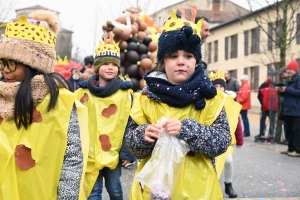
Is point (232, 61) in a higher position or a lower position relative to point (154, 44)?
higher

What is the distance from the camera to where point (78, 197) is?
2.48m

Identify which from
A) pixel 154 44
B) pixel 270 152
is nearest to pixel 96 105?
pixel 154 44

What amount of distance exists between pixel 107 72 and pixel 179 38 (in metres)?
2.15

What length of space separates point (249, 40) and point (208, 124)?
34.6 metres

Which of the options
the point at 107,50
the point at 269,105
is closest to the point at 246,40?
the point at 269,105

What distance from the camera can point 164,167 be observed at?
7.83 feet

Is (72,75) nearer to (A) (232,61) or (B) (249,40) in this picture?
(B) (249,40)

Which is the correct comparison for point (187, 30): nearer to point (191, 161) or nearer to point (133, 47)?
point (191, 161)

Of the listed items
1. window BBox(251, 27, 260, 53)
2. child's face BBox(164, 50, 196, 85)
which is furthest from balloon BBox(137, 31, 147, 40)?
window BBox(251, 27, 260, 53)

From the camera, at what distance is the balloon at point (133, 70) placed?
8.40m

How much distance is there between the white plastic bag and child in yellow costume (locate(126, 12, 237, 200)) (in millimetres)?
43

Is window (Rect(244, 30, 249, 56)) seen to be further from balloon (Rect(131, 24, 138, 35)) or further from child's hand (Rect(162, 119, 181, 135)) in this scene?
child's hand (Rect(162, 119, 181, 135))

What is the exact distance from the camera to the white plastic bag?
7.79 feet

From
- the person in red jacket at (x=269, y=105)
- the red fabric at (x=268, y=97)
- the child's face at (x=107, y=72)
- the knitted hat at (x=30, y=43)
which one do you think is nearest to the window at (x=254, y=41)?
the person in red jacket at (x=269, y=105)
